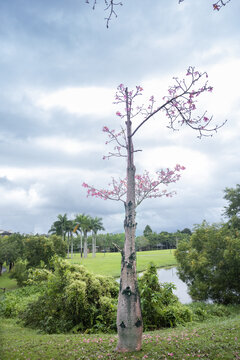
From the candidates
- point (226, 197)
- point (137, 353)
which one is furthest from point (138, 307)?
point (226, 197)

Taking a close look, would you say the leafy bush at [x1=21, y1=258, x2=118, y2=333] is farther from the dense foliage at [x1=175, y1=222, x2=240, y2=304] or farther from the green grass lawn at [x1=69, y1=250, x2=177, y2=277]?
the green grass lawn at [x1=69, y1=250, x2=177, y2=277]

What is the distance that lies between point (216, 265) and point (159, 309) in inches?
403

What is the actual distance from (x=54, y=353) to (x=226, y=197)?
2452 centimetres

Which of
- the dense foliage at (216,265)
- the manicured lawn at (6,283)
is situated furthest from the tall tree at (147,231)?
the dense foliage at (216,265)

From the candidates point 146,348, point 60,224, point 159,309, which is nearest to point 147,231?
point 60,224

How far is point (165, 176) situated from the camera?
968 centimetres

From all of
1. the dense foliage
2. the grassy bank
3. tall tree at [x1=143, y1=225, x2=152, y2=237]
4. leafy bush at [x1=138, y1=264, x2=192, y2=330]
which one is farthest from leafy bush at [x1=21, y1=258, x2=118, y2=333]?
tall tree at [x1=143, y1=225, x2=152, y2=237]

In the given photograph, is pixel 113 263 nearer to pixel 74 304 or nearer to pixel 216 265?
pixel 216 265

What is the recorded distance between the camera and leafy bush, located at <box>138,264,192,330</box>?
38.2 ft

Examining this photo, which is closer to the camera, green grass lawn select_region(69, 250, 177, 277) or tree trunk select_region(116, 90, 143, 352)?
tree trunk select_region(116, 90, 143, 352)

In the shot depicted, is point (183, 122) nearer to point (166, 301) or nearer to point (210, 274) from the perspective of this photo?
point (166, 301)

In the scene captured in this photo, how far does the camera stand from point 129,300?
6.51m

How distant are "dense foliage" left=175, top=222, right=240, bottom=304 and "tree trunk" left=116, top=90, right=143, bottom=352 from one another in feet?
45.6

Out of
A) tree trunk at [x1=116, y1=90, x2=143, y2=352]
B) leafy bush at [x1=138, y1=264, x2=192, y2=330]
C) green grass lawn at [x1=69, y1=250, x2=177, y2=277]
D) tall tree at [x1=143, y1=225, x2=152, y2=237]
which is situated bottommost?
green grass lawn at [x1=69, y1=250, x2=177, y2=277]
